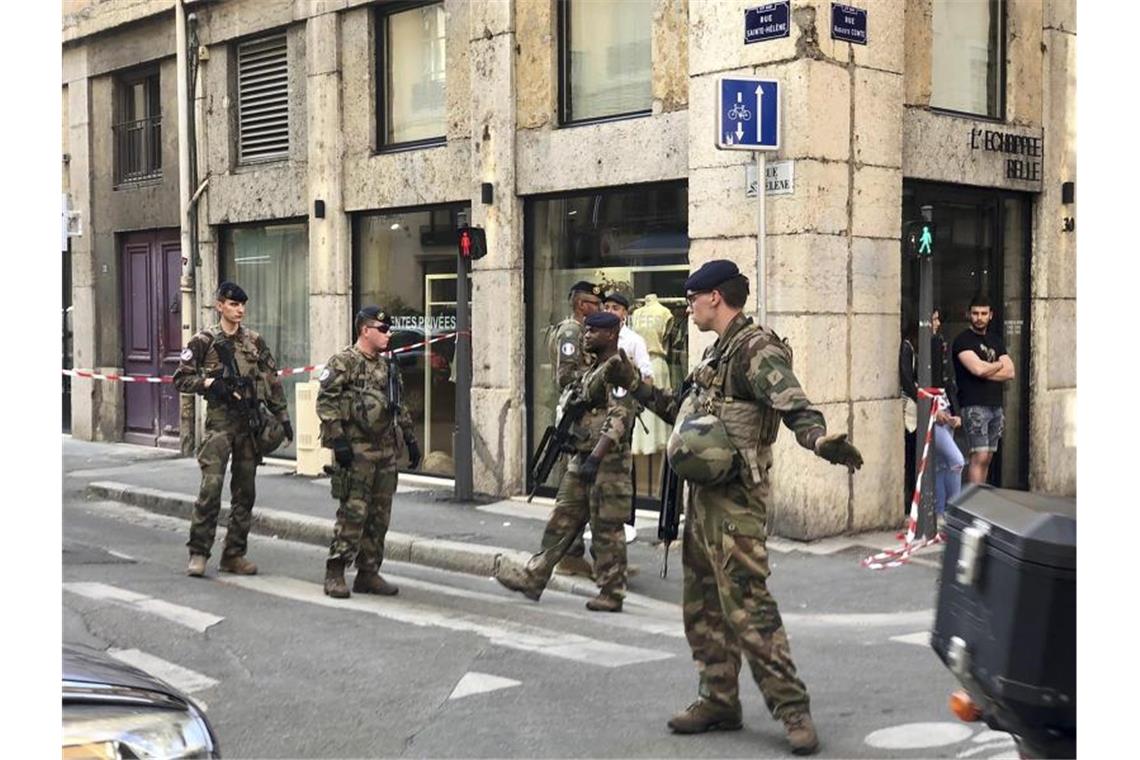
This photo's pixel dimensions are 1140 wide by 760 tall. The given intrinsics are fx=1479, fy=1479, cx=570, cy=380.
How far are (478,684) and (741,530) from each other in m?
1.66

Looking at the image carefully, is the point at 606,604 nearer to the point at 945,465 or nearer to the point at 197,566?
the point at 197,566

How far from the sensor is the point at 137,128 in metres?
18.3

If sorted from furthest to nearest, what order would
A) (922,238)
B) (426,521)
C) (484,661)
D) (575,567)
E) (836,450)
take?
1. (426,521)
2. (922,238)
3. (575,567)
4. (484,661)
5. (836,450)

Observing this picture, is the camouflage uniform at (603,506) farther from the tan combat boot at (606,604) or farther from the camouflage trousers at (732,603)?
the camouflage trousers at (732,603)

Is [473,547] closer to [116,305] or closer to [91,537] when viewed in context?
[91,537]

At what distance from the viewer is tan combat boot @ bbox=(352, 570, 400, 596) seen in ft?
30.7

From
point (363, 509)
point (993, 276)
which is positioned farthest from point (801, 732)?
point (993, 276)

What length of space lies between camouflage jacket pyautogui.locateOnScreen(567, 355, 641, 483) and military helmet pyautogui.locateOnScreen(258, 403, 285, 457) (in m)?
2.20

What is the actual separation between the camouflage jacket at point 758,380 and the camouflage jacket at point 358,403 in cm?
337

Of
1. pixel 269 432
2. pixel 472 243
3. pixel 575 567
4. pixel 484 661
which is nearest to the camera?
pixel 484 661

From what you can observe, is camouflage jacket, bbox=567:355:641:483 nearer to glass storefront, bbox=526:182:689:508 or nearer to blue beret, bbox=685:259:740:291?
glass storefront, bbox=526:182:689:508

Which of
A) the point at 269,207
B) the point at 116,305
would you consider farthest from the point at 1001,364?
the point at 116,305

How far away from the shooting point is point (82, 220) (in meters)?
19.1

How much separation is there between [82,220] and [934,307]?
1166cm
